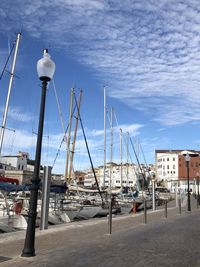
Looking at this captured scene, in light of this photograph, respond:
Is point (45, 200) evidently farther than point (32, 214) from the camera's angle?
Yes

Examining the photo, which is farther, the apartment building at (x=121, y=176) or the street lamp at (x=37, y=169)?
the apartment building at (x=121, y=176)

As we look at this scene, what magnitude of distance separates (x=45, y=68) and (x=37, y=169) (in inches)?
105

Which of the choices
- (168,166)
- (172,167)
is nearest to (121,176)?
(172,167)

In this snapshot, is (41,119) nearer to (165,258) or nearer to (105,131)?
(165,258)

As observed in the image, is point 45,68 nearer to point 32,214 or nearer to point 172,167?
point 32,214

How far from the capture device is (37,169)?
8648 mm

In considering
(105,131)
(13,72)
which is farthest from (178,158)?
(13,72)

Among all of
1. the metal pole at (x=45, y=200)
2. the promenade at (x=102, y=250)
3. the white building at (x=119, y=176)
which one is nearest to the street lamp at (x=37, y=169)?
the promenade at (x=102, y=250)

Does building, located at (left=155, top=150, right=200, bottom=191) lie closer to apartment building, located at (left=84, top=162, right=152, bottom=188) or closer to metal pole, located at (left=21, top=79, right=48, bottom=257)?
apartment building, located at (left=84, top=162, right=152, bottom=188)

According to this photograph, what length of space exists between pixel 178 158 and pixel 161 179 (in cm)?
1177

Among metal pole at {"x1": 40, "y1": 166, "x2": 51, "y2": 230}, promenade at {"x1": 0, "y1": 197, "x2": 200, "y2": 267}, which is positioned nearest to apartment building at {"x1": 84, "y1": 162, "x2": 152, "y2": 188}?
metal pole at {"x1": 40, "y1": 166, "x2": 51, "y2": 230}

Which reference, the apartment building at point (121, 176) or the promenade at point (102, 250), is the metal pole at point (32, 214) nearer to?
the promenade at point (102, 250)

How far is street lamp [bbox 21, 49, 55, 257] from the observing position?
8.17m

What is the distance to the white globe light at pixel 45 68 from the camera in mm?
9008
